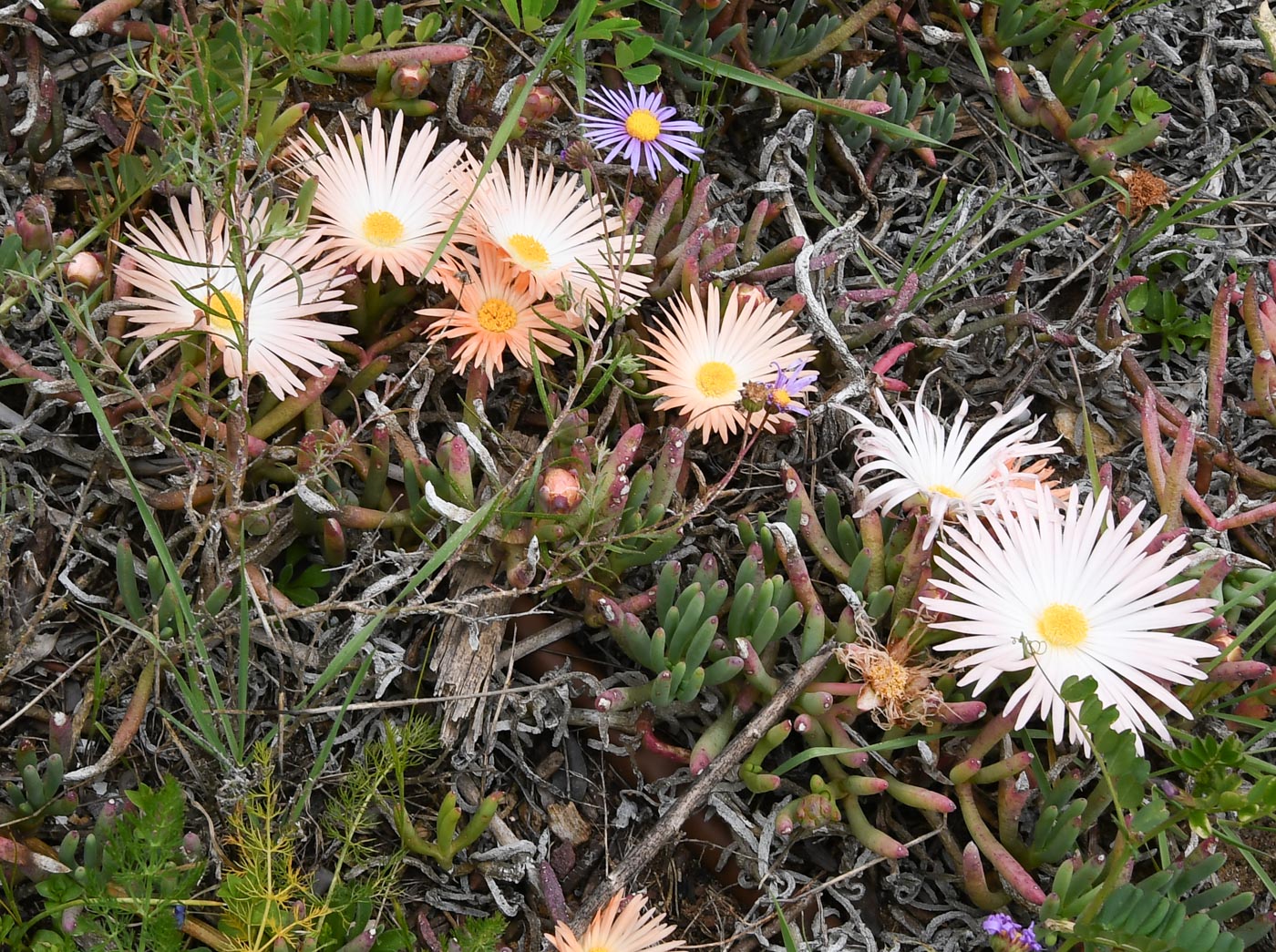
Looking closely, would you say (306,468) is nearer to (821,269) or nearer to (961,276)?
(821,269)

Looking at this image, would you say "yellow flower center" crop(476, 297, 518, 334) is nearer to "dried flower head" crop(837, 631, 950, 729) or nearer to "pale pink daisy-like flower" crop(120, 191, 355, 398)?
"pale pink daisy-like flower" crop(120, 191, 355, 398)

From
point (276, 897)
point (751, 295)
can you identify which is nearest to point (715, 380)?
point (751, 295)

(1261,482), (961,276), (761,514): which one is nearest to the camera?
(761,514)

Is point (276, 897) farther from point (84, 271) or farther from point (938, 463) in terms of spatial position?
point (938, 463)

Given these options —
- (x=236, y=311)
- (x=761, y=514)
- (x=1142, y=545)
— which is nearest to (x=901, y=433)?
(x=761, y=514)

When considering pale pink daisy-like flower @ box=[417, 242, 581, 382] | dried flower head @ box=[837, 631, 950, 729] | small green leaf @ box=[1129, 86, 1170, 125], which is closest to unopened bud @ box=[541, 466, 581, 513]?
pale pink daisy-like flower @ box=[417, 242, 581, 382]

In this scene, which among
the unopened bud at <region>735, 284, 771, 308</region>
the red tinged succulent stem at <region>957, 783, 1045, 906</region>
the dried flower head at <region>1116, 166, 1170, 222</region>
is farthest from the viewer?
the dried flower head at <region>1116, 166, 1170, 222</region>
